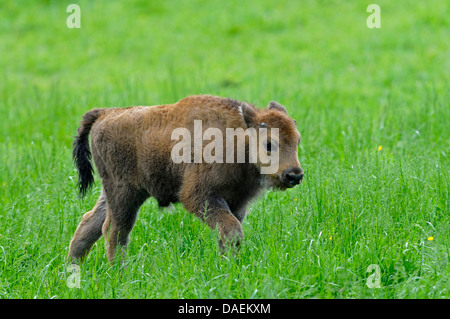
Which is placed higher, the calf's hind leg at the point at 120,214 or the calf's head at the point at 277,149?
the calf's head at the point at 277,149

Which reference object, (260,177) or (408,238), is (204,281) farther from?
(408,238)

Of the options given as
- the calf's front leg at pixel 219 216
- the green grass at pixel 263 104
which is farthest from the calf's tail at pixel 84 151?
the calf's front leg at pixel 219 216

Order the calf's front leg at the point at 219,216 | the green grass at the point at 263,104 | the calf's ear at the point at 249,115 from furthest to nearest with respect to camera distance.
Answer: the calf's ear at the point at 249,115 < the calf's front leg at the point at 219,216 < the green grass at the point at 263,104

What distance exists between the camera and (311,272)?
5.38 meters

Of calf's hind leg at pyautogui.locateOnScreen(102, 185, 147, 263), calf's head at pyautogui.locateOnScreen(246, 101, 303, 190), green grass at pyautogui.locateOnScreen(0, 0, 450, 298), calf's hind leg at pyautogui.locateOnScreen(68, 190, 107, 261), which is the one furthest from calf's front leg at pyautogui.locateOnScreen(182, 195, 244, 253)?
calf's hind leg at pyautogui.locateOnScreen(68, 190, 107, 261)

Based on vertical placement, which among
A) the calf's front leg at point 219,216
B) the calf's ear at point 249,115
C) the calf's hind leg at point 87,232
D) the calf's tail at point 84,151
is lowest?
the calf's hind leg at point 87,232

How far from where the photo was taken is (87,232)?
6.65 metres

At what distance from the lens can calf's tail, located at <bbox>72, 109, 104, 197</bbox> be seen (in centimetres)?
685

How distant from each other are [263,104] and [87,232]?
5.15m

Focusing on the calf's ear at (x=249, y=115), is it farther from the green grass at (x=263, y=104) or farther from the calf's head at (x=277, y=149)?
the green grass at (x=263, y=104)

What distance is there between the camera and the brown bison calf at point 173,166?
5.83 metres

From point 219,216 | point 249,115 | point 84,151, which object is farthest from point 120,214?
point 249,115

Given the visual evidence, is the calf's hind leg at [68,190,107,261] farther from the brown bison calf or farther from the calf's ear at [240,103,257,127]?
the calf's ear at [240,103,257,127]

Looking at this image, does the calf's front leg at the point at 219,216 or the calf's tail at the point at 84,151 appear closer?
the calf's front leg at the point at 219,216
